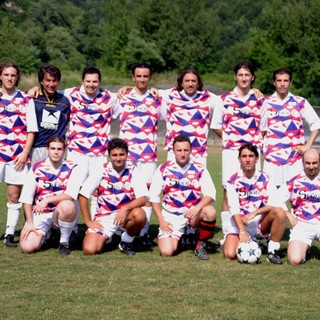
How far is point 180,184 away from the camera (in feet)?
21.6

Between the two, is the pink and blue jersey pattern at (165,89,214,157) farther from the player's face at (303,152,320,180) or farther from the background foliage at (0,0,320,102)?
the background foliage at (0,0,320,102)

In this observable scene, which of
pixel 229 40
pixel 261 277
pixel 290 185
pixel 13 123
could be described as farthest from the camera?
pixel 229 40

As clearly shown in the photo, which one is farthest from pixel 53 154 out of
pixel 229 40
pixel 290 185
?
pixel 229 40

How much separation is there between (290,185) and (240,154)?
537mm

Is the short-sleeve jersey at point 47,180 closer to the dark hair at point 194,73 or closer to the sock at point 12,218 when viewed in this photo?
the sock at point 12,218

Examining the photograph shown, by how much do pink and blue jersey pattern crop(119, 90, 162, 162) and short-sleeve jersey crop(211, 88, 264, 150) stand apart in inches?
27.3

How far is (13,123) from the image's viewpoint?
691cm

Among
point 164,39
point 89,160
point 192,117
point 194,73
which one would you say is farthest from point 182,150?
point 164,39

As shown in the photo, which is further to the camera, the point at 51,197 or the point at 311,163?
the point at 51,197

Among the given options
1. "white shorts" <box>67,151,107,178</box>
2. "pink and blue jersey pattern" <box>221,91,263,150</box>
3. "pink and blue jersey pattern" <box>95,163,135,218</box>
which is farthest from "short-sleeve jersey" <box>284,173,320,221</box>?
"white shorts" <box>67,151,107,178</box>

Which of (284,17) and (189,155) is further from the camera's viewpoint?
(284,17)

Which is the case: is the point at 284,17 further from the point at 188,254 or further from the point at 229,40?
the point at 188,254

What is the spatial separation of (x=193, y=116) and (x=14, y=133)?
1.80 metres

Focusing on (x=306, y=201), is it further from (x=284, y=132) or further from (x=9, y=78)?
(x=9, y=78)
